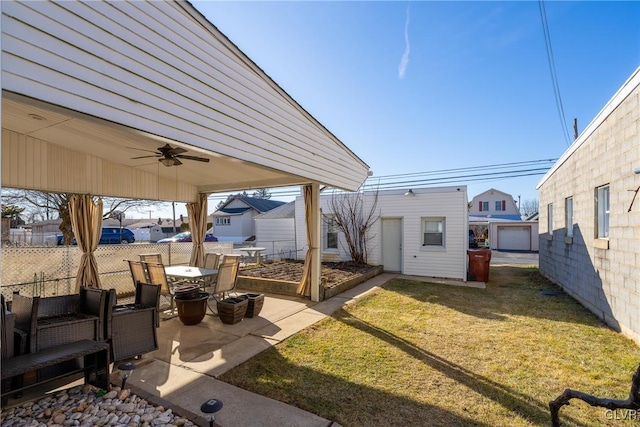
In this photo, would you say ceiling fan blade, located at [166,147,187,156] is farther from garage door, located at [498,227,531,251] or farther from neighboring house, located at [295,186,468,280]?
garage door, located at [498,227,531,251]

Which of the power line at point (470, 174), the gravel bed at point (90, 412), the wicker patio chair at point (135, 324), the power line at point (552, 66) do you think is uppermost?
the power line at point (552, 66)

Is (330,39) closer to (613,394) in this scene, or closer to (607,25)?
(607,25)

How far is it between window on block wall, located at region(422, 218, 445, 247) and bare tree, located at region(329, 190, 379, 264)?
5.60 feet

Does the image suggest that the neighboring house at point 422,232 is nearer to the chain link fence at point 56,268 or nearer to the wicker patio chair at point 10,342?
the chain link fence at point 56,268

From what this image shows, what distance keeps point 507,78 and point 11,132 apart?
38.1 feet

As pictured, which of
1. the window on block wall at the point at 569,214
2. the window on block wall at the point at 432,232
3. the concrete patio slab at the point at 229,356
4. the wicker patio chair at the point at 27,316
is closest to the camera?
the wicker patio chair at the point at 27,316

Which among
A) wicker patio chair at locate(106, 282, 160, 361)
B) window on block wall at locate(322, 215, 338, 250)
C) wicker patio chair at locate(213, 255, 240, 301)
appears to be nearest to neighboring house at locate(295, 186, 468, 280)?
window on block wall at locate(322, 215, 338, 250)

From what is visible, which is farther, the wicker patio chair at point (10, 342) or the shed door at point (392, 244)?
the shed door at point (392, 244)

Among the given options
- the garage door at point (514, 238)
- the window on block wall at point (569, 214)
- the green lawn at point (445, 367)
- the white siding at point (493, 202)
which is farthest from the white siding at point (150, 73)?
the white siding at point (493, 202)

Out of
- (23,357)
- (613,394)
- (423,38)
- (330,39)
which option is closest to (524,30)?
(423,38)

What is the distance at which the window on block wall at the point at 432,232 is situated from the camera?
9.91 m

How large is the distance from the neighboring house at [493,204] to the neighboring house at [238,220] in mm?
23920

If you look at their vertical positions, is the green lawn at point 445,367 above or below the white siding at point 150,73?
below

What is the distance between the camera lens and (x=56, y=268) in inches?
247
